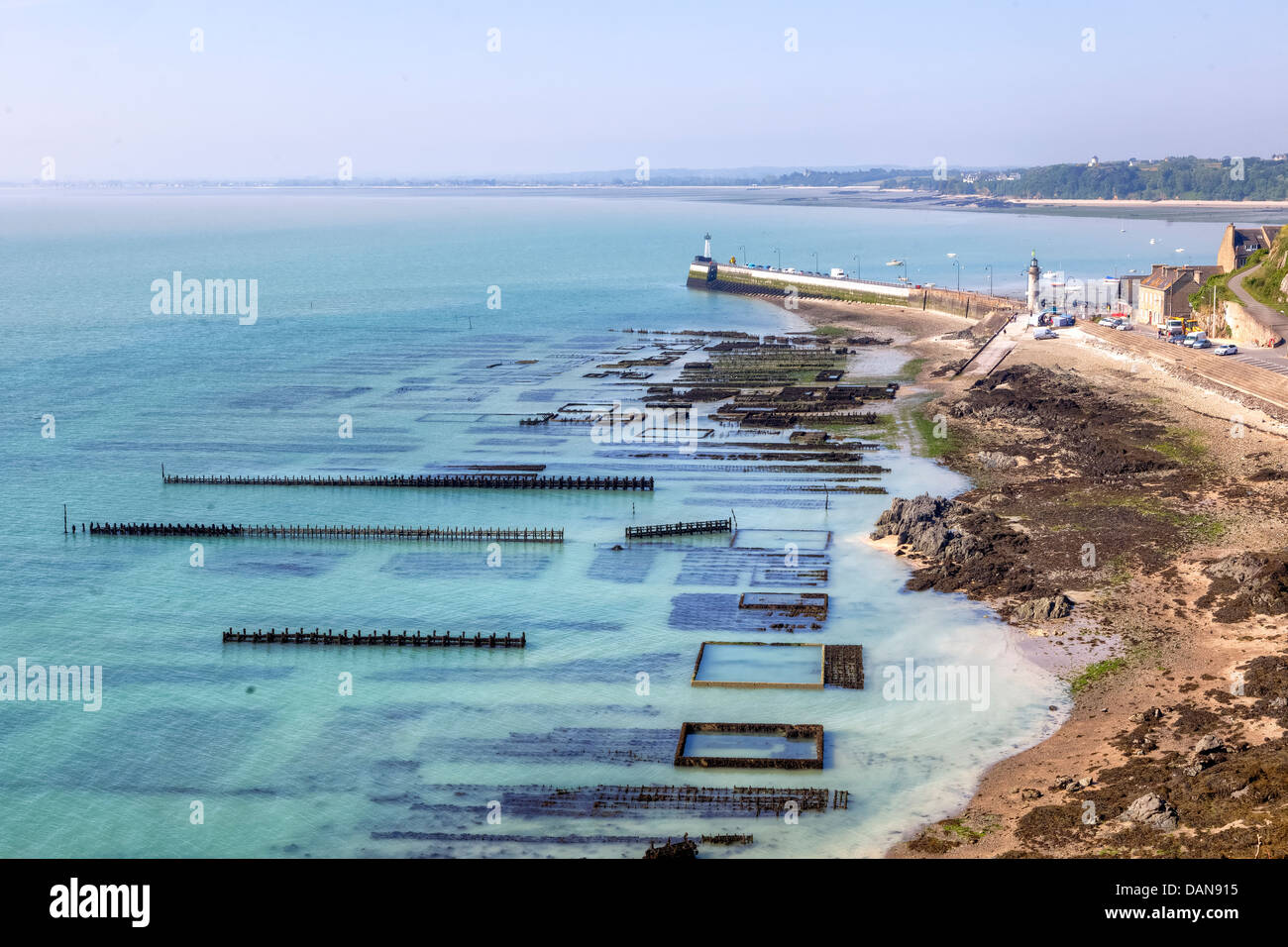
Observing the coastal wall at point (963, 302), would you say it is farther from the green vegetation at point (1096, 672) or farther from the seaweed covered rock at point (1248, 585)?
the green vegetation at point (1096, 672)

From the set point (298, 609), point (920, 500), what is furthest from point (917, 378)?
point (298, 609)

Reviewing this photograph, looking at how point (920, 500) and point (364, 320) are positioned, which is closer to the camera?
point (920, 500)

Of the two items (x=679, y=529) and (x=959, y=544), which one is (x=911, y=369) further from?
(x=959, y=544)

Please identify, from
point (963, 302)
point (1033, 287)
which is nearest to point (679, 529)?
point (1033, 287)

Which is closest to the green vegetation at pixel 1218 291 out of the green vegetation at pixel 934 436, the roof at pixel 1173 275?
the roof at pixel 1173 275

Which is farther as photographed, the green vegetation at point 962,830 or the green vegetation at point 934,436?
the green vegetation at point 934,436
